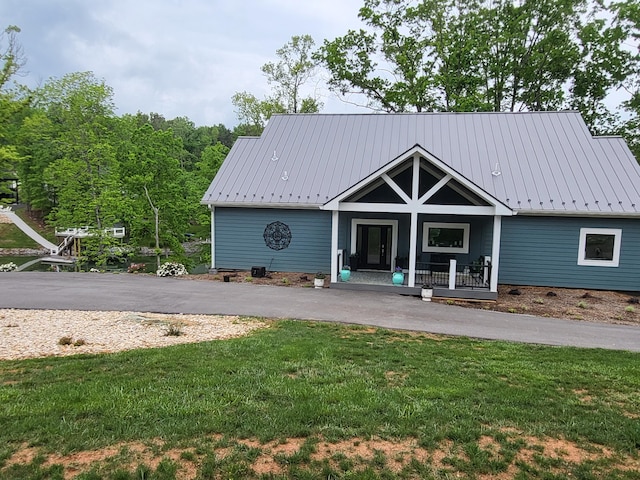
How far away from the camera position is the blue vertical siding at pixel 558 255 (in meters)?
14.1

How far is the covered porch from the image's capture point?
1287cm

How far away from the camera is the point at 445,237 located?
1535 cm

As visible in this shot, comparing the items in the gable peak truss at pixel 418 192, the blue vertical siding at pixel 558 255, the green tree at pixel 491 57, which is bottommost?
the blue vertical siding at pixel 558 255

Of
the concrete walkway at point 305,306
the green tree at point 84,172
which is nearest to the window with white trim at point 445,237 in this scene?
the concrete walkway at point 305,306

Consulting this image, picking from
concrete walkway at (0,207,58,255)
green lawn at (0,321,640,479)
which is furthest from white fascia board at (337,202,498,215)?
concrete walkway at (0,207,58,255)

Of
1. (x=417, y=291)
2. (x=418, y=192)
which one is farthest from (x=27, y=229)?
(x=417, y=291)

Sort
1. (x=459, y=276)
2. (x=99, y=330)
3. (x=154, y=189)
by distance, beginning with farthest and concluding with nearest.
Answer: (x=154, y=189)
(x=459, y=276)
(x=99, y=330)

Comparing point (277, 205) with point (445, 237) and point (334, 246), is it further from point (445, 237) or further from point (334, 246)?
point (445, 237)

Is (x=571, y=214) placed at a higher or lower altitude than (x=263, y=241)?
higher

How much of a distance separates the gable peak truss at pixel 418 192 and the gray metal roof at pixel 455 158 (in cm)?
87

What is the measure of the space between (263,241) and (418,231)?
6.02m

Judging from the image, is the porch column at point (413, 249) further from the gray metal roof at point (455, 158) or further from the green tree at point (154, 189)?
the green tree at point (154, 189)

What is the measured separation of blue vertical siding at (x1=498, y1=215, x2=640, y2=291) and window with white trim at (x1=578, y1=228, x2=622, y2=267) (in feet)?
A: 0.45

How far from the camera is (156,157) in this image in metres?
21.5
